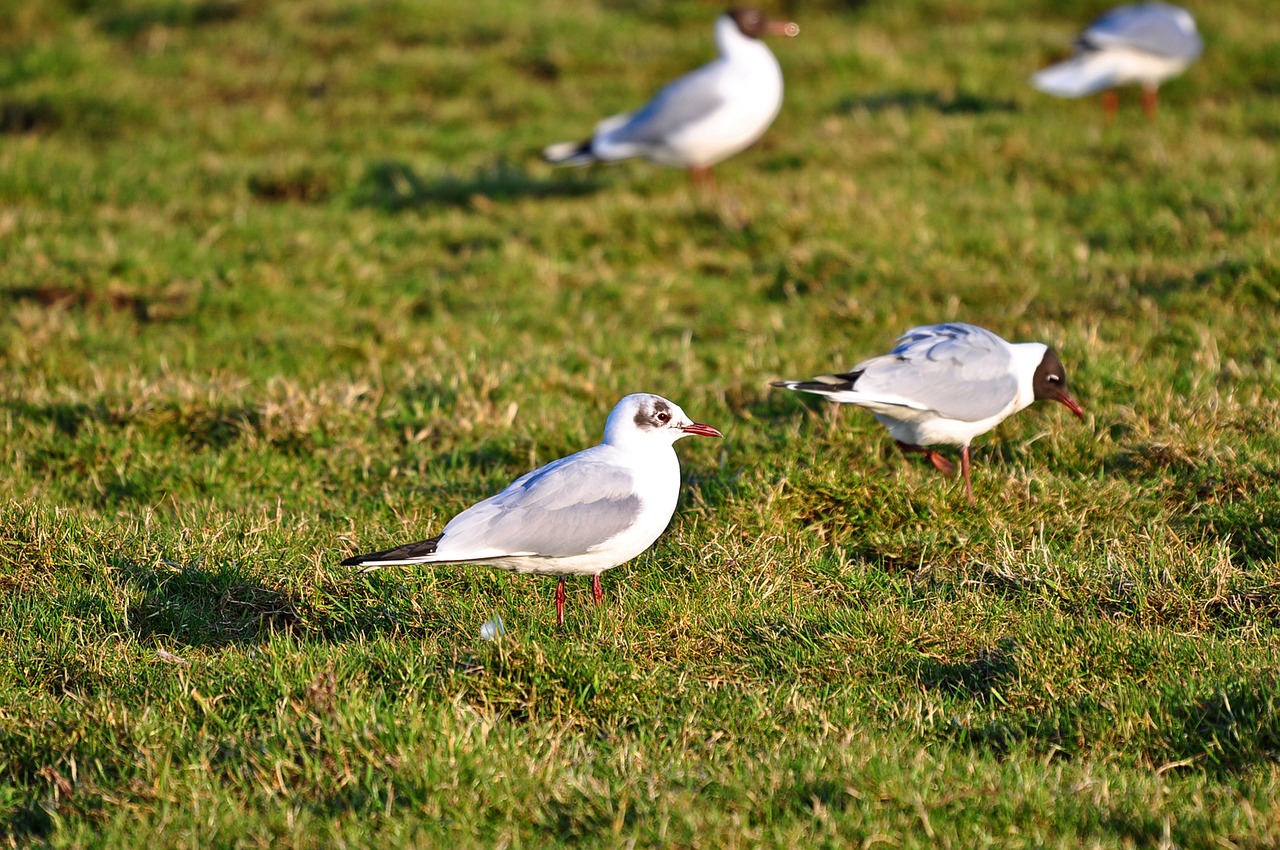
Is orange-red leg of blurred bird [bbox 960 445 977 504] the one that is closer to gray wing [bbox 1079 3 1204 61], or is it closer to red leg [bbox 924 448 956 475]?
red leg [bbox 924 448 956 475]

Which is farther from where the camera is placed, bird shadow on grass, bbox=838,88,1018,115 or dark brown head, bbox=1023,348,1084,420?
bird shadow on grass, bbox=838,88,1018,115

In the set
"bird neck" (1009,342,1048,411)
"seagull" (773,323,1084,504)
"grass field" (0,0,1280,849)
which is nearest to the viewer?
"grass field" (0,0,1280,849)

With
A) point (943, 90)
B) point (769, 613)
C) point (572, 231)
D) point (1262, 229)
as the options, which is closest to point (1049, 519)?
point (769, 613)

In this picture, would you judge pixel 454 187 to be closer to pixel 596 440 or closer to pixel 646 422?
pixel 596 440

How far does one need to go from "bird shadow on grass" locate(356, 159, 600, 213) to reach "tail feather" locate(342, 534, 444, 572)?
216 inches

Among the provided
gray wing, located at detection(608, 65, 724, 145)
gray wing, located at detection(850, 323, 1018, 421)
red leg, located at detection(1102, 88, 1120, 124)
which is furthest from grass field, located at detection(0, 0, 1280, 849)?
gray wing, located at detection(608, 65, 724, 145)

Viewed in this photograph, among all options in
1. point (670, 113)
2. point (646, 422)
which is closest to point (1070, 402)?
point (646, 422)

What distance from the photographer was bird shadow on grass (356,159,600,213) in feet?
30.7

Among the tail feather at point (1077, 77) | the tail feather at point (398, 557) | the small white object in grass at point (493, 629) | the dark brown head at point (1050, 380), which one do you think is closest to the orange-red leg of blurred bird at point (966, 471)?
the dark brown head at point (1050, 380)

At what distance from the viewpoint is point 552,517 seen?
4246 mm

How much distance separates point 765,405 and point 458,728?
301 centimetres

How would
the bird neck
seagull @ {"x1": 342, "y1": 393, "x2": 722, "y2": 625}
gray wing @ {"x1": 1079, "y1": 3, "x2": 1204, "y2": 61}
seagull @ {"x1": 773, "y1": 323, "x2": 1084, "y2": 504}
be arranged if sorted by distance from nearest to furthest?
seagull @ {"x1": 342, "y1": 393, "x2": 722, "y2": 625} < seagull @ {"x1": 773, "y1": 323, "x2": 1084, "y2": 504} < the bird neck < gray wing @ {"x1": 1079, "y1": 3, "x2": 1204, "y2": 61}

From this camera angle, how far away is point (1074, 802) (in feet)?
10.7

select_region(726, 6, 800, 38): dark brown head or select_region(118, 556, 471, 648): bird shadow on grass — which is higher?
select_region(726, 6, 800, 38): dark brown head
